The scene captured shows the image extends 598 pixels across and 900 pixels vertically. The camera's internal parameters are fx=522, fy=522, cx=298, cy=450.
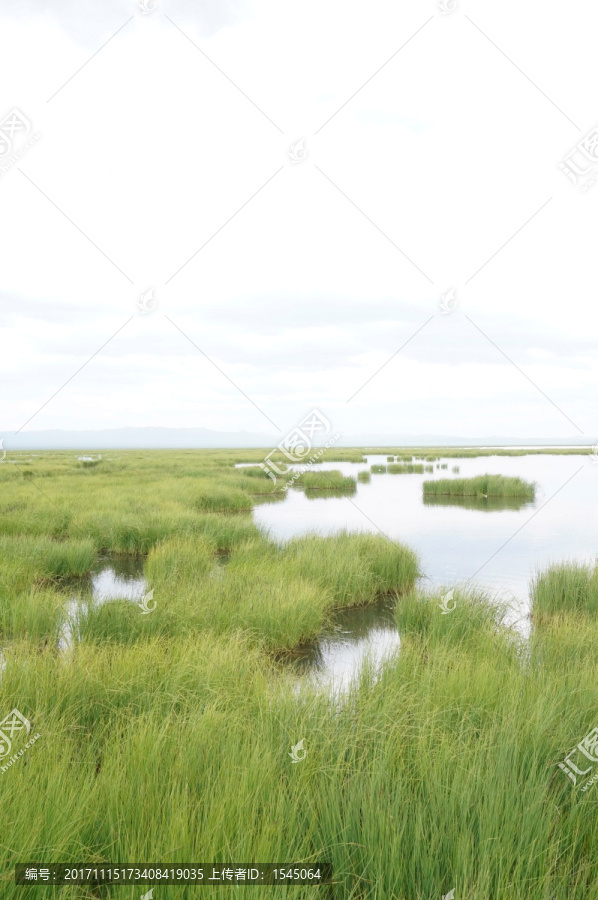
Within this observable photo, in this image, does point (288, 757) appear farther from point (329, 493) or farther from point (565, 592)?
point (329, 493)

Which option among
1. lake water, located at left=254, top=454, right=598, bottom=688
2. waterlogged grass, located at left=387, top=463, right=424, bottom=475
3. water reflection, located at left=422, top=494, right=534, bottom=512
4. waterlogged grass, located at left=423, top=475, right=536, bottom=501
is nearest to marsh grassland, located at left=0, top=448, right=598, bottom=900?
lake water, located at left=254, top=454, right=598, bottom=688

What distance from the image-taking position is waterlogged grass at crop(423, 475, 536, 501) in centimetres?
2752

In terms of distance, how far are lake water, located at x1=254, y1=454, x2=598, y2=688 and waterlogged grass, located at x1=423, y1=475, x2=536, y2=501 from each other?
32.3 inches

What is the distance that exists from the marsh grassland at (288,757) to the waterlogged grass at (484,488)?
870 inches

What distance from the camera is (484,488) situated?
93.5 feet

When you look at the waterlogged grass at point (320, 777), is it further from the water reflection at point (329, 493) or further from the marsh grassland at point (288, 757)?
the water reflection at point (329, 493)

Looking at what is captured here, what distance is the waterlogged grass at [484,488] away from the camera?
27516 mm

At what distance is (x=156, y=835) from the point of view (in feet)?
8.82

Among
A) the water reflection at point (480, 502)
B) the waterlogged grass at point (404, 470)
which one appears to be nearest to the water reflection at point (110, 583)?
the water reflection at point (480, 502)

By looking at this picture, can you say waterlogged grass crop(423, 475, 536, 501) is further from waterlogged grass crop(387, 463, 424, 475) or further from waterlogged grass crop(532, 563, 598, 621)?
waterlogged grass crop(532, 563, 598, 621)

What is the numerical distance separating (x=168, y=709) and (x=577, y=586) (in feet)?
23.3

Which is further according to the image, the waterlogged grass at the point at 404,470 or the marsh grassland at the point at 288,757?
the waterlogged grass at the point at 404,470

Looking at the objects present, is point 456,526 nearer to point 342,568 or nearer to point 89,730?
point 342,568

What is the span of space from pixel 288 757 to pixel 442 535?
1460 centimetres
